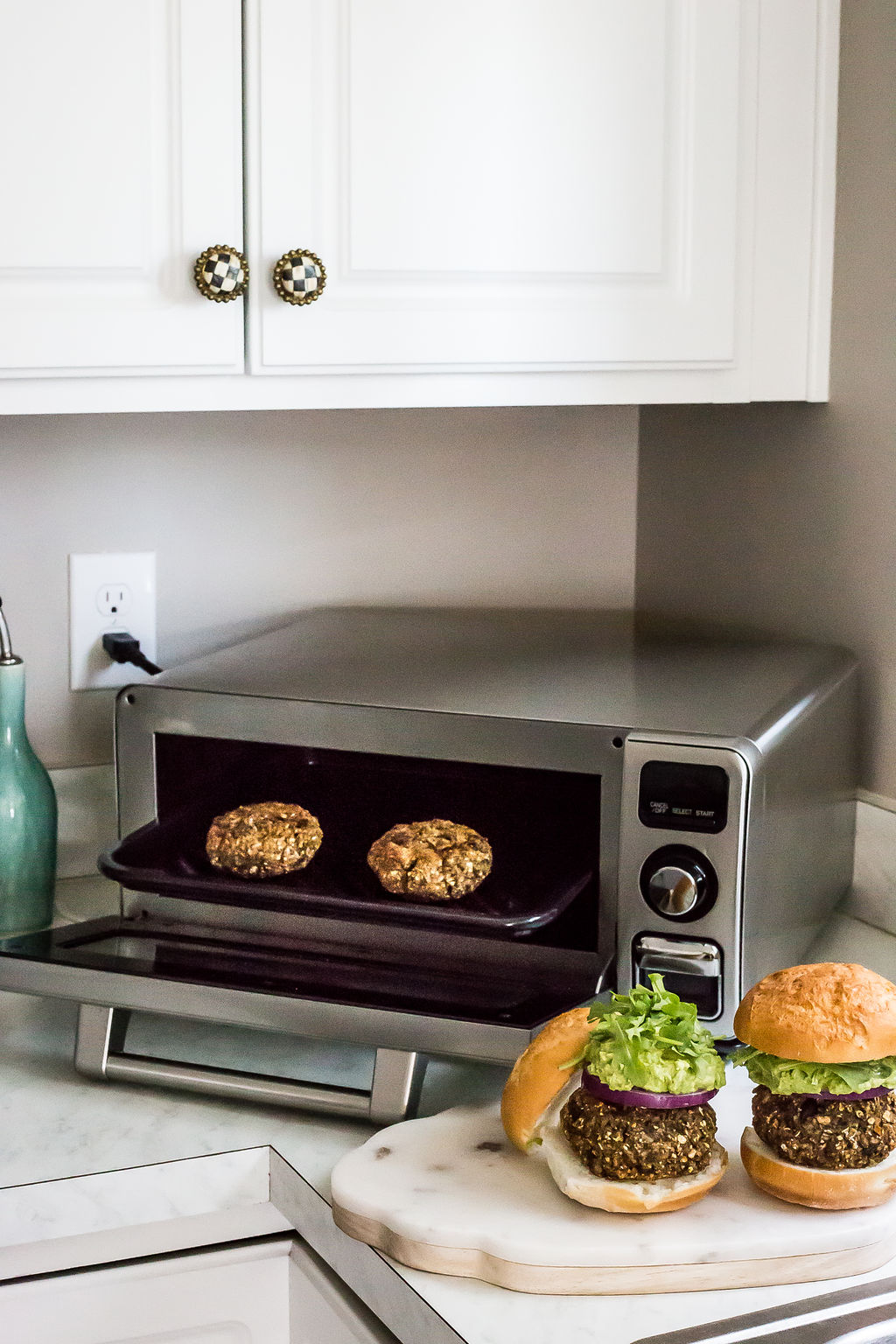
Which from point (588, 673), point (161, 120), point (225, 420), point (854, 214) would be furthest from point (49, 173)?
point (854, 214)

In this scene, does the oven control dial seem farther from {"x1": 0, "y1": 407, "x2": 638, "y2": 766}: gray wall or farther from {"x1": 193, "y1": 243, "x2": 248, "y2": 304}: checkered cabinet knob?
{"x1": 0, "y1": 407, "x2": 638, "y2": 766}: gray wall

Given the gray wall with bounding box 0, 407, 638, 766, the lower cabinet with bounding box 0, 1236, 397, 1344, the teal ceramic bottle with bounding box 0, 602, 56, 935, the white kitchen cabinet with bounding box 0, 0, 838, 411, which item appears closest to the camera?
the lower cabinet with bounding box 0, 1236, 397, 1344

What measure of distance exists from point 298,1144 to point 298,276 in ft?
1.87

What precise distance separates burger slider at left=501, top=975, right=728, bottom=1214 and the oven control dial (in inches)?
4.8

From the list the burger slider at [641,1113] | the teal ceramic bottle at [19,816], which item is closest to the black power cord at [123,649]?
the teal ceramic bottle at [19,816]

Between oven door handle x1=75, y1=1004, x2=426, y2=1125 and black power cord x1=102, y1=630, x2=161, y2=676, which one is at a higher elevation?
black power cord x1=102, y1=630, x2=161, y2=676

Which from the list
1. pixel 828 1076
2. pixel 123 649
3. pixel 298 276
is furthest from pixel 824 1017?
pixel 123 649

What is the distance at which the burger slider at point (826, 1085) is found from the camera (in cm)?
73

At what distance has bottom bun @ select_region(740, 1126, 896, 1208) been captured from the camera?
74 cm

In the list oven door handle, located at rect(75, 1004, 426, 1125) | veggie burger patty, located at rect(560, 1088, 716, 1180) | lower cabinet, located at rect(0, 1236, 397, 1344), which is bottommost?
lower cabinet, located at rect(0, 1236, 397, 1344)

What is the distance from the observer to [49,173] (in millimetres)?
919

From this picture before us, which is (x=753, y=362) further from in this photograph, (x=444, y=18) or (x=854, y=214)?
(x=444, y=18)

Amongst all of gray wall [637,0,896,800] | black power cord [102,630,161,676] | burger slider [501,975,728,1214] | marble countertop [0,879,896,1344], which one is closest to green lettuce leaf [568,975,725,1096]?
burger slider [501,975,728,1214]

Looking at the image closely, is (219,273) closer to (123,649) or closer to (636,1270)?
(123,649)
